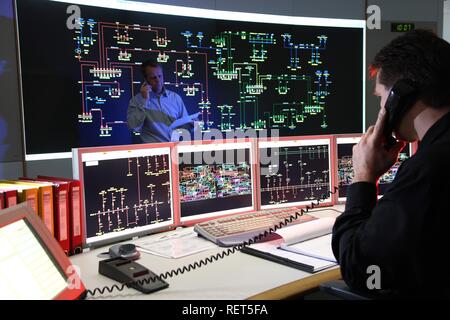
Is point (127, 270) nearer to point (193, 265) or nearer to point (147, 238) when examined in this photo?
point (193, 265)

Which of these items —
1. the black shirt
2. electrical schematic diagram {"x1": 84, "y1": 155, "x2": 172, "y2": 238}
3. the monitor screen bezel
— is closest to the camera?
the black shirt

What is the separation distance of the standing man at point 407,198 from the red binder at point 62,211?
996 mm

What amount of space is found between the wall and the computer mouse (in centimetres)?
86

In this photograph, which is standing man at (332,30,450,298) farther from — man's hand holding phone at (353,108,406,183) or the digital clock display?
the digital clock display

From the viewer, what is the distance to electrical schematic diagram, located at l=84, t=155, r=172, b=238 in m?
1.77

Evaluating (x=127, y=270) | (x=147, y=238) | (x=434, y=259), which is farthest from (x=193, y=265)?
(x=434, y=259)

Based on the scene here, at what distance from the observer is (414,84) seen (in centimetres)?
130

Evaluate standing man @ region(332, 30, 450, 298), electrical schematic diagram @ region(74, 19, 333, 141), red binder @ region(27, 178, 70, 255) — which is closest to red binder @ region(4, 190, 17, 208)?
red binder @ region(27, 178, 70, 255)

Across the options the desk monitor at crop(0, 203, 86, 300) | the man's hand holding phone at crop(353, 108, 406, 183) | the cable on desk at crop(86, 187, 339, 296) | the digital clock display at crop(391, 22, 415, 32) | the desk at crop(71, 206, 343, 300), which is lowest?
the desk at crop(71, 206, 343, 300)

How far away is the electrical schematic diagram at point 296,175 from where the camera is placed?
226 cm

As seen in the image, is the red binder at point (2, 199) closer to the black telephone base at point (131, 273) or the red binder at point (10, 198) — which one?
the red binder at point (10, 198)

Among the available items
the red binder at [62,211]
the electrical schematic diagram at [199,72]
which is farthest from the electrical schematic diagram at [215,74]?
the red binder at [62,211]

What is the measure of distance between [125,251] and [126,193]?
26 cm

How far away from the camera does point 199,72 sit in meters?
2.87
